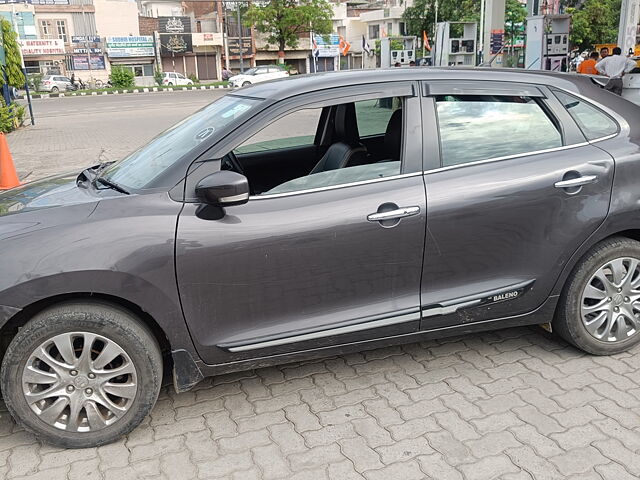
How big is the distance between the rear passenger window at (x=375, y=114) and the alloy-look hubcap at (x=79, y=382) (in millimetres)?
1864

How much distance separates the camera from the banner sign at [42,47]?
173 feet

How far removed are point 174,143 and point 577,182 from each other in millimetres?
2221

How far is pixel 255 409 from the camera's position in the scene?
10.6 feet

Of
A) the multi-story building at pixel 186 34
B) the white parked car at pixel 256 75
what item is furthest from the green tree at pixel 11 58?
Result: the multi-story building at pixel 186 34

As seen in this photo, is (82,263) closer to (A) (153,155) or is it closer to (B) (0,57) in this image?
(A) (153,155)

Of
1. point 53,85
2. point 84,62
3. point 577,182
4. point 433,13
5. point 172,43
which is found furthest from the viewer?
point 172,43

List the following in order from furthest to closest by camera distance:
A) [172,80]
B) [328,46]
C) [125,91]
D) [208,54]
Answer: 1. [328,46]
2. [208,54]
3. [172,80]
4. [125,91]

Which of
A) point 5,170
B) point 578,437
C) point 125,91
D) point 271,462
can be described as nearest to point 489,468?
point 578,437

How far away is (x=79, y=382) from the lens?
2830 mm

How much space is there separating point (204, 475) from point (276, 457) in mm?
334

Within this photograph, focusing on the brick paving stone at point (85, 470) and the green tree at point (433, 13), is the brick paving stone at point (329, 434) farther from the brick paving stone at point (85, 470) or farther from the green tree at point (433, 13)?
the green tree at point (433, 13)

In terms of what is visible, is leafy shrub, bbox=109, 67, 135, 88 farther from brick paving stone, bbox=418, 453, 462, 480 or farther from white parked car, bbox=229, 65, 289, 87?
brick paving stone, bbox=418, 453, 462, 480

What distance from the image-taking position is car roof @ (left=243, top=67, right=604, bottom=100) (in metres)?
3.23

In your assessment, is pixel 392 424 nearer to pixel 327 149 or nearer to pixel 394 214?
pixel 394 214
